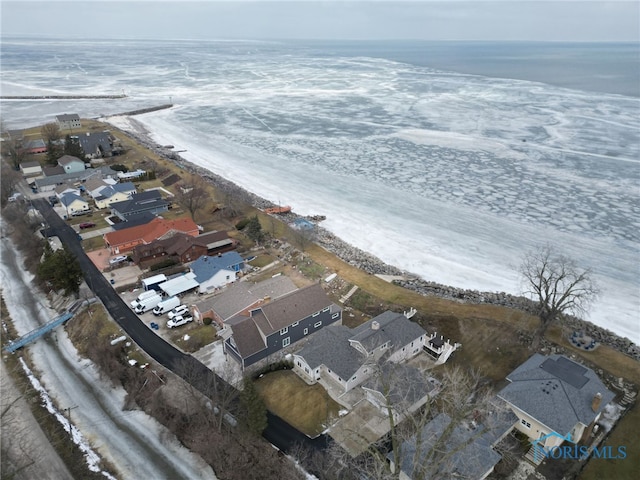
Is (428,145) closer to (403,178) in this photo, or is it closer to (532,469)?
(403,178)

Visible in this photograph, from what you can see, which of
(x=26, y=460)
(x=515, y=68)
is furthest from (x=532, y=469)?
(x=515, y=68)

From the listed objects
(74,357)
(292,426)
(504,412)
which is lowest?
(74,357)

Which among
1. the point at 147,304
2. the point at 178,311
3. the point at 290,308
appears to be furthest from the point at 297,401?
the point at 147,304

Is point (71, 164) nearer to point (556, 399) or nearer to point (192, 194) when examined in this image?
point (192, 194)

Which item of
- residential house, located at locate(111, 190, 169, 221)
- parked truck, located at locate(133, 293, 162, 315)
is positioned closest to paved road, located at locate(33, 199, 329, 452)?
parked truck, located at locate(133, 293, 162, 315)

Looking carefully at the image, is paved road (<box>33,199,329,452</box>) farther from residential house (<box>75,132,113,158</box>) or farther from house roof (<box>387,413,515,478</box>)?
residential house (<box>75,132,113,158</box>)
